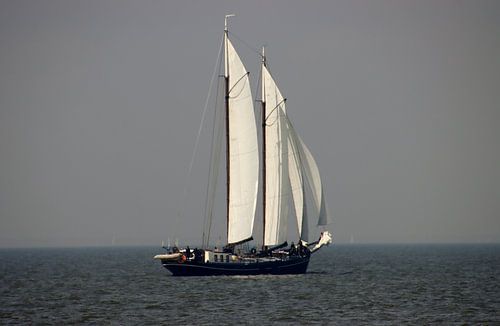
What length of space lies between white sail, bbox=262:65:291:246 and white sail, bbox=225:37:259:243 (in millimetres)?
3512

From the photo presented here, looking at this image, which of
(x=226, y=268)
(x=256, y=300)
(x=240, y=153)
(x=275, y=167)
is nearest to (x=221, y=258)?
(x=226, y=268)

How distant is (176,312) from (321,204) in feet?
103

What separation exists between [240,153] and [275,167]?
5239 millimetres

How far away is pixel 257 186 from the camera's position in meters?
90.0

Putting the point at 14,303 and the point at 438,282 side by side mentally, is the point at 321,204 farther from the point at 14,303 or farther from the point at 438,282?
the point at 14,303

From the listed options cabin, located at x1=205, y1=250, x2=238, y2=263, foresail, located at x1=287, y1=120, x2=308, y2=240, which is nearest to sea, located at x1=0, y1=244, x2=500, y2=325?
cabin, located at x1=205, y1=250, x2=238, y2=263

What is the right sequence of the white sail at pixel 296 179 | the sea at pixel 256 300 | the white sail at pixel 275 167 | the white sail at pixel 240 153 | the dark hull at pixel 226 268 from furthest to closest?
the white sail at pixel 275 167
the white sail at pixel 296 179
the dark hull at pixel 226 268
the white sail at pixel 240 153
the sea at pixel 256 300

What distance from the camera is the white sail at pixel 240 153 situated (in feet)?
291

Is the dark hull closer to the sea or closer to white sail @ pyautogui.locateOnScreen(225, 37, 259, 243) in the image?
the sea

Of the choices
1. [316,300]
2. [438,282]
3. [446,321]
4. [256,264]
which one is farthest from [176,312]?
[438,282]

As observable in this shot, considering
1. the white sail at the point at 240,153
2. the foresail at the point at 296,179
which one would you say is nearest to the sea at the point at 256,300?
the white sail at the point at 240,153

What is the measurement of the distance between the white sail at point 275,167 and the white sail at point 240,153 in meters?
3.51

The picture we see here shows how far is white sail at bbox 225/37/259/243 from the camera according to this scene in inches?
3489

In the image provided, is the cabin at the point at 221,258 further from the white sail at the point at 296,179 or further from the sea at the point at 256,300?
the white sail at the point at 296,179
